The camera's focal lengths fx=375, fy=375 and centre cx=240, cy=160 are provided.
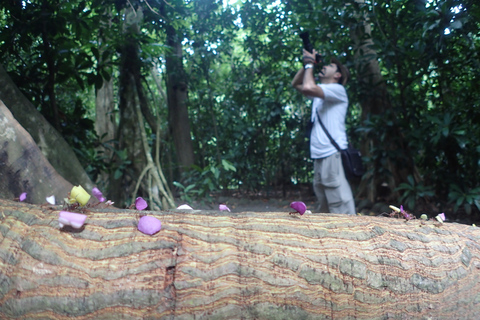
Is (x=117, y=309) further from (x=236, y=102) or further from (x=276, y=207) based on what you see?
(x=236, y=102)

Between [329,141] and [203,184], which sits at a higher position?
[329,141]

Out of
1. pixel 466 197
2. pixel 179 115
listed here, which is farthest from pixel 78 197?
pixel 179 115

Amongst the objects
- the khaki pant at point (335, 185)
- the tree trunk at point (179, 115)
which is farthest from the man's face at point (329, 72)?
the tree trunk at point (179, 115)

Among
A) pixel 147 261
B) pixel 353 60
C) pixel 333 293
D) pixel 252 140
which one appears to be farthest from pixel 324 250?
pixel 252 140

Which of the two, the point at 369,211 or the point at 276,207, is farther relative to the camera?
the point at 276,207

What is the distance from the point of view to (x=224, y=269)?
99 cm

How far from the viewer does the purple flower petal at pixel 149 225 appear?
40.5 inches

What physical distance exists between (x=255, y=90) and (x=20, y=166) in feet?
22.3

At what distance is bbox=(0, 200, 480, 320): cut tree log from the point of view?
0.94 meters

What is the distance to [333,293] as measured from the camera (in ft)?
3.37

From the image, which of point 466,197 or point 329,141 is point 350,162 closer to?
point 329,141

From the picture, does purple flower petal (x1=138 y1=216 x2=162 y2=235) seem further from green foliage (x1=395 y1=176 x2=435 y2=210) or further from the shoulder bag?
green foliage (x1=395 y1=176 x2=435 y2=210)

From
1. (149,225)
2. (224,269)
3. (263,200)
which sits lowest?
(263,200)

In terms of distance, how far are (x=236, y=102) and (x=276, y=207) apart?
264 centimetres
